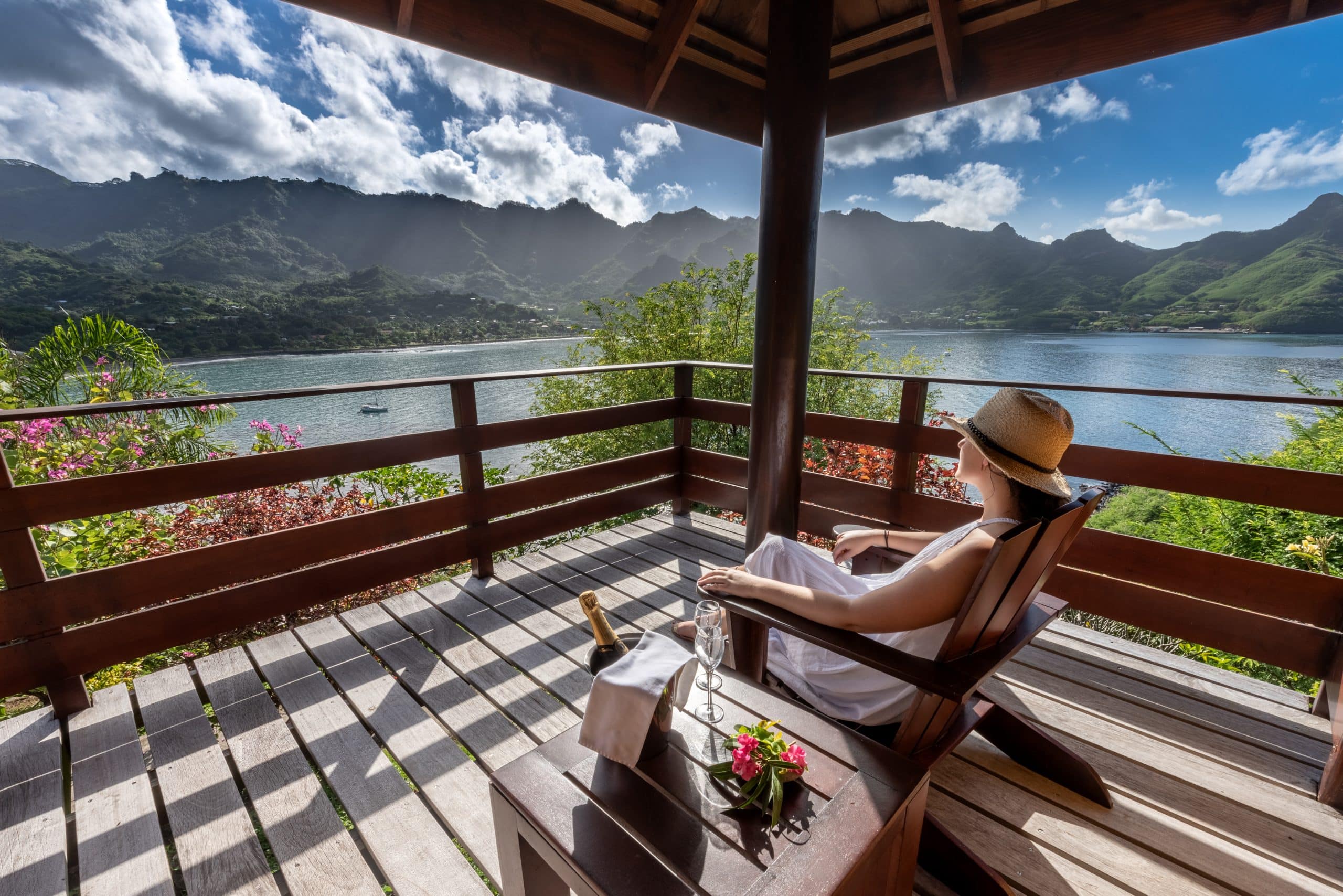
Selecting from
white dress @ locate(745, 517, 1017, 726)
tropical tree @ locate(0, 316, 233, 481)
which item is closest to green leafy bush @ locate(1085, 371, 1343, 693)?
white dress @ locate(745, 517, 1017, 726)

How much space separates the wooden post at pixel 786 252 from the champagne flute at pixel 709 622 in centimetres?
120

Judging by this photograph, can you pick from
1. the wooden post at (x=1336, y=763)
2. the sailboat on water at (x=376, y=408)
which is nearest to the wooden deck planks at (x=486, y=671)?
the wooden post at (x=1336, y=763)

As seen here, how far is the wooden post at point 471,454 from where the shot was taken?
8.46 ft

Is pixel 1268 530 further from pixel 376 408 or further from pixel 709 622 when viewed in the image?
pixel 376 408

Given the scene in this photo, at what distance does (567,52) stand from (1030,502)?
97.6 inches

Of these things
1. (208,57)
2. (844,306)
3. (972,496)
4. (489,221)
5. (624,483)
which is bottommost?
(972,496)

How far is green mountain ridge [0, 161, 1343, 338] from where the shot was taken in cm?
1714

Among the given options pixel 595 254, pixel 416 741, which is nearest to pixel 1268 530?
pixel 416 741

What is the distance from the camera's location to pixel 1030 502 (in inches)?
50.1

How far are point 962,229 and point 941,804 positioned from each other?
94.2 ft

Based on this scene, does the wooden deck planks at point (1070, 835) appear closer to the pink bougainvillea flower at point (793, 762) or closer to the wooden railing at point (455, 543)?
the pink bougainvillea flower at point (793, 762)

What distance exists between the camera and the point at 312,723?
1854 millimetres

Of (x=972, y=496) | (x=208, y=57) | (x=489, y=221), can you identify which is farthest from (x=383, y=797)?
(x=208, y=57)

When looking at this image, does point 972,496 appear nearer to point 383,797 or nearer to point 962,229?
point 383,797
